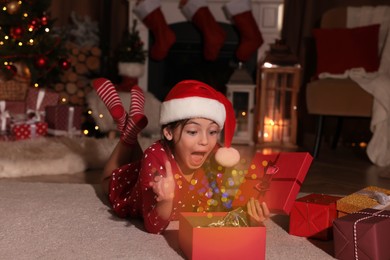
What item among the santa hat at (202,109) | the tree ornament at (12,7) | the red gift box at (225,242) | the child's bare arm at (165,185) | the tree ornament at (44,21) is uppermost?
the tree ornament at (12,7)

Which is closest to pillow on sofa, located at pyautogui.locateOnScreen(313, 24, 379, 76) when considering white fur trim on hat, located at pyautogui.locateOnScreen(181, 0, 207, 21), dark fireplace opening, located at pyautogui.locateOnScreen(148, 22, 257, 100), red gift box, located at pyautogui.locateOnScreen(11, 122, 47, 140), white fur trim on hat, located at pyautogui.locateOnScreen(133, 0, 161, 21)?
dark fireplace opening, located at pyautogui.locateOnScreen(148, 22, 257, 100)

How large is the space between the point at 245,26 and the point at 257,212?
2.89 metres

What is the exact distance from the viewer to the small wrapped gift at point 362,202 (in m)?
1.76

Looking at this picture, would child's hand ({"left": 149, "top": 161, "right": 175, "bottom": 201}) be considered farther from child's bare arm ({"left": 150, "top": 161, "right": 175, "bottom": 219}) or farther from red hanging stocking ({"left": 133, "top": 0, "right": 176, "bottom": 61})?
red hanging stocking ({"left": 133, "top": 0, "right": 176, "bottom": 61})

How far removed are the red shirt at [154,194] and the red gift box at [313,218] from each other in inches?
9.8

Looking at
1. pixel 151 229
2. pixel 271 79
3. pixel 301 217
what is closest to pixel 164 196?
pixel 151 229

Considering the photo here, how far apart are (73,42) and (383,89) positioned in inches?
92.3

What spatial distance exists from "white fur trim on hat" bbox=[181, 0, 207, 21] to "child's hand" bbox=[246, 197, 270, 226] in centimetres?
291

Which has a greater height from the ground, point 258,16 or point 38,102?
point 258,16

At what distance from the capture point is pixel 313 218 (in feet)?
5.86

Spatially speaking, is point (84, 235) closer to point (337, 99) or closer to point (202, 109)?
point (202, 109)

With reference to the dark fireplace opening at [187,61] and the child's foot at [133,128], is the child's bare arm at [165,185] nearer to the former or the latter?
the child's foot at [133,128]

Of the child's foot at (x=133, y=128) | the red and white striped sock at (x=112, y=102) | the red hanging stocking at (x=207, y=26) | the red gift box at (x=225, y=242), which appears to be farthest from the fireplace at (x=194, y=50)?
the red gift box at (x=225, y=242)

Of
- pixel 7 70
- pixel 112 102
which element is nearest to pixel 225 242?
pixel 112 102
